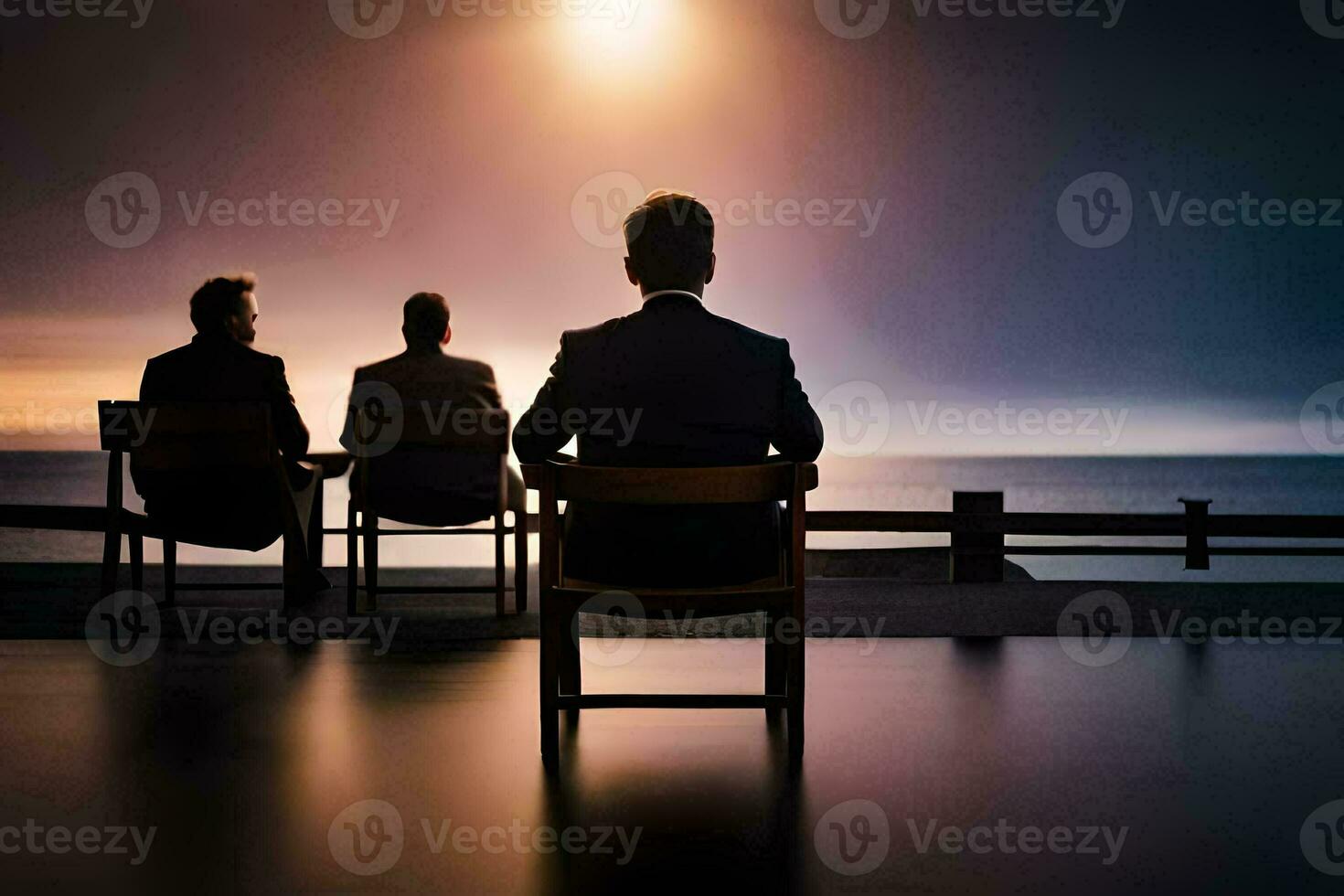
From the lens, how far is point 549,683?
2.02 m

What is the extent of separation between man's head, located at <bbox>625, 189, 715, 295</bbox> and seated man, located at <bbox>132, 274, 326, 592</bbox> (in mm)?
1858

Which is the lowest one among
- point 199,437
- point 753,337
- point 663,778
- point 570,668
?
point 663,778

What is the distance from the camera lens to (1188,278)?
6996 millimetres

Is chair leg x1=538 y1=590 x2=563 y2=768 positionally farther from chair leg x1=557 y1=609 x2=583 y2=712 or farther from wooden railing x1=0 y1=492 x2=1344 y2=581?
wooden railing x1=0 y1=492 x2=1344 y2=581

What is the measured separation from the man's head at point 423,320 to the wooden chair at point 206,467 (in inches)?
23.7

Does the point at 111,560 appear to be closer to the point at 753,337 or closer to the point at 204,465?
the point at 204,465

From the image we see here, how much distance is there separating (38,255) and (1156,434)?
8.20m

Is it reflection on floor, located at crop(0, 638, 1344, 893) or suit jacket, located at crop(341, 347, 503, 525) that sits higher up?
suit jacket, located at crop(341, 347, 503, 525)

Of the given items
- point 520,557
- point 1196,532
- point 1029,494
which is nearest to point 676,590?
point 520,557

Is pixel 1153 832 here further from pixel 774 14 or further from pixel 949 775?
pixel 774 14

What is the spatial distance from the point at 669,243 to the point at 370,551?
6.72 feet

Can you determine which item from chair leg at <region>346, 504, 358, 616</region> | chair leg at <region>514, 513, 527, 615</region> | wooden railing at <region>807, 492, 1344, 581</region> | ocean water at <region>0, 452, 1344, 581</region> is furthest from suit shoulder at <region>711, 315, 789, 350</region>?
wooden railing at <region>807, 492, 1344, 581</region>

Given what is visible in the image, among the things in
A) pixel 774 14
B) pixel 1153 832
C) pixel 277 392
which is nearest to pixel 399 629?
pixel 277 392

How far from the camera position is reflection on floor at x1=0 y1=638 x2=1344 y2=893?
1.54 metres
